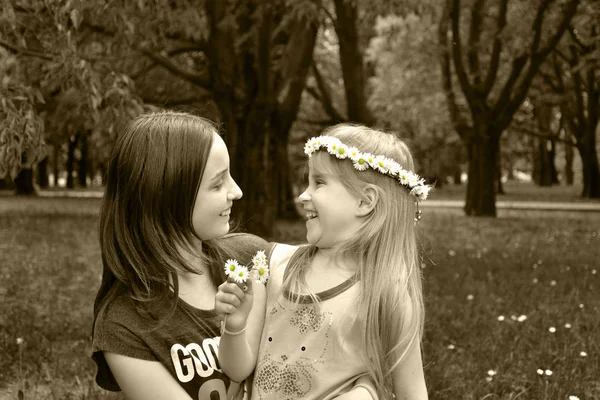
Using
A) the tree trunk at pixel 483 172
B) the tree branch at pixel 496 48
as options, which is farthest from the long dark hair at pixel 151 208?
the tree trunk at pixel 483 172

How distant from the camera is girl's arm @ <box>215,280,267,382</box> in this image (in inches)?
87.1

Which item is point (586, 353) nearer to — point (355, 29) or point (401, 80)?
point (355, 29)

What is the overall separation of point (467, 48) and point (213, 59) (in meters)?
10.5

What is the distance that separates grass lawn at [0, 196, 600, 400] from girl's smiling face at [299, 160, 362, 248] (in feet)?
2.16

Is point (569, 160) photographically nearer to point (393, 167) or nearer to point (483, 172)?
point (483, 172)

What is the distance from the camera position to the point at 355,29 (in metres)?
14.5

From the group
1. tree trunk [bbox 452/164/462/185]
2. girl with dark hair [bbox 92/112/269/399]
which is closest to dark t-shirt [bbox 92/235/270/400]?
girl with dark hair [bbox 92/112/269/399]

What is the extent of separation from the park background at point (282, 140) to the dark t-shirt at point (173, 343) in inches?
26.6

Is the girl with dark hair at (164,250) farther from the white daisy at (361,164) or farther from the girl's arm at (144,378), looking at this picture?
the white daisy at (361,164)

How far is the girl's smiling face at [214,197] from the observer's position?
2611 millimetres

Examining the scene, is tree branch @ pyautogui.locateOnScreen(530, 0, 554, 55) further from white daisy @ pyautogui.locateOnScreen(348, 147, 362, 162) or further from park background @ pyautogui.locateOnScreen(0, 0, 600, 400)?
white daisy @ pyautogui.locateOnScreen(348, 147, 362, 162)

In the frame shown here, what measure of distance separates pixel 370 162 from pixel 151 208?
2.40 ft

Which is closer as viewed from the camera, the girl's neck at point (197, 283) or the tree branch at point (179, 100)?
the girl's neck at point (197, 283)

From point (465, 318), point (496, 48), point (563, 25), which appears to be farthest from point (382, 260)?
point (496, 48)
